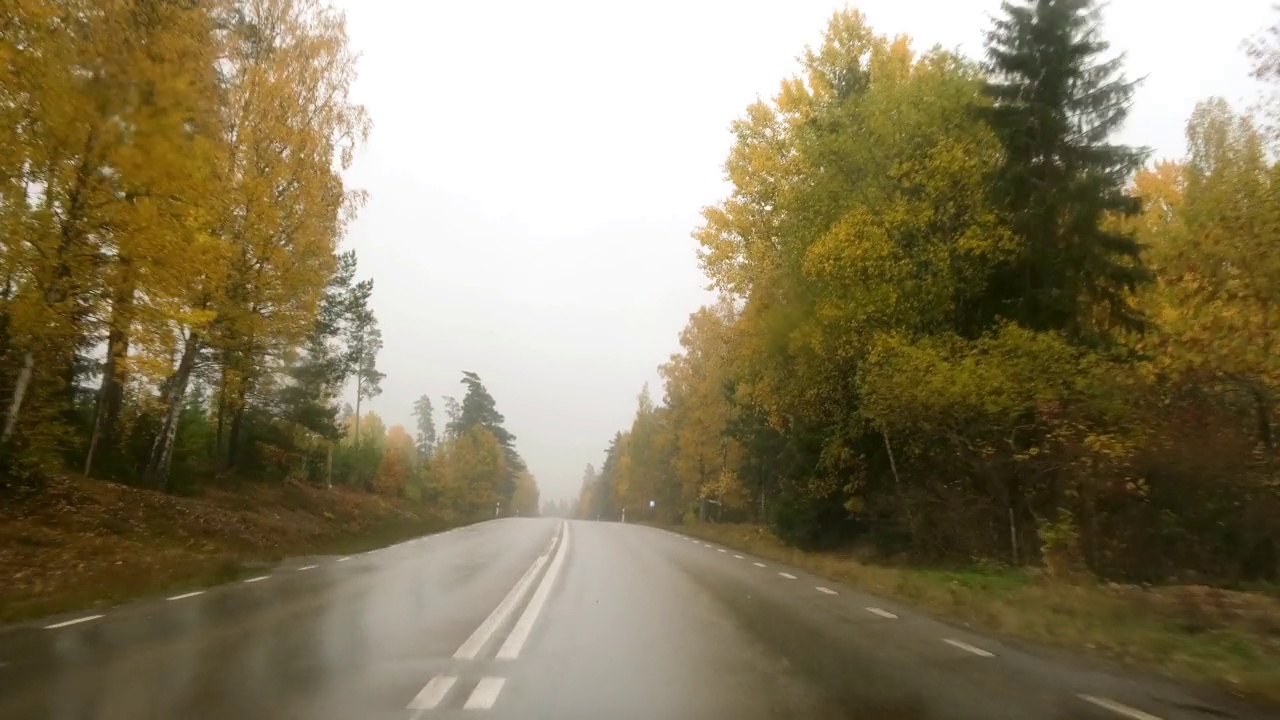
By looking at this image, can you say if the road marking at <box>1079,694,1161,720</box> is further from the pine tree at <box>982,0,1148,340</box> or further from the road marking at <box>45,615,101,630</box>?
the pine tree at <box>982,0,1148,340</box>

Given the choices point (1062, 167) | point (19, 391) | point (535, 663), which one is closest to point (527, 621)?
point (535, 663)

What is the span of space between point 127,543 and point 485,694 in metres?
13.2

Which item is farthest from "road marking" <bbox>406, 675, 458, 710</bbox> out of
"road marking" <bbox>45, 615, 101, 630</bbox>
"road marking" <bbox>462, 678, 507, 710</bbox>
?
"road marking" <bbox>45, 615, 101, 630</bbox>

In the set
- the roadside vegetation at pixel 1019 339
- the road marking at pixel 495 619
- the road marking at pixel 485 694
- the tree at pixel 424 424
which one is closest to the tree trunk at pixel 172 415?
the road marking at pixel 495 619

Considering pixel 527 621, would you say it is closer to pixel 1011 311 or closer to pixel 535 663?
pixel 535 663

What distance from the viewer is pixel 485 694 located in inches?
273

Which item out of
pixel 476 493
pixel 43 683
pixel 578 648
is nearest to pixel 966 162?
pixel 578 648

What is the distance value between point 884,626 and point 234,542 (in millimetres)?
15614

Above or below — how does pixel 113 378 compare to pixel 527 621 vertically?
above

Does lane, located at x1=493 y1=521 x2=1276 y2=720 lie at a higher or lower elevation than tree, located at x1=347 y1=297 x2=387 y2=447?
lower

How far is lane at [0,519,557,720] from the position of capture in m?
6.45

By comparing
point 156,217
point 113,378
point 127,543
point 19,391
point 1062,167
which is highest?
point 1062,167

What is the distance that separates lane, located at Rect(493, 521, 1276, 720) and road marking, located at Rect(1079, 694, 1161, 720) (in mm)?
15

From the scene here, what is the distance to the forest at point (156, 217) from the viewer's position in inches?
497
